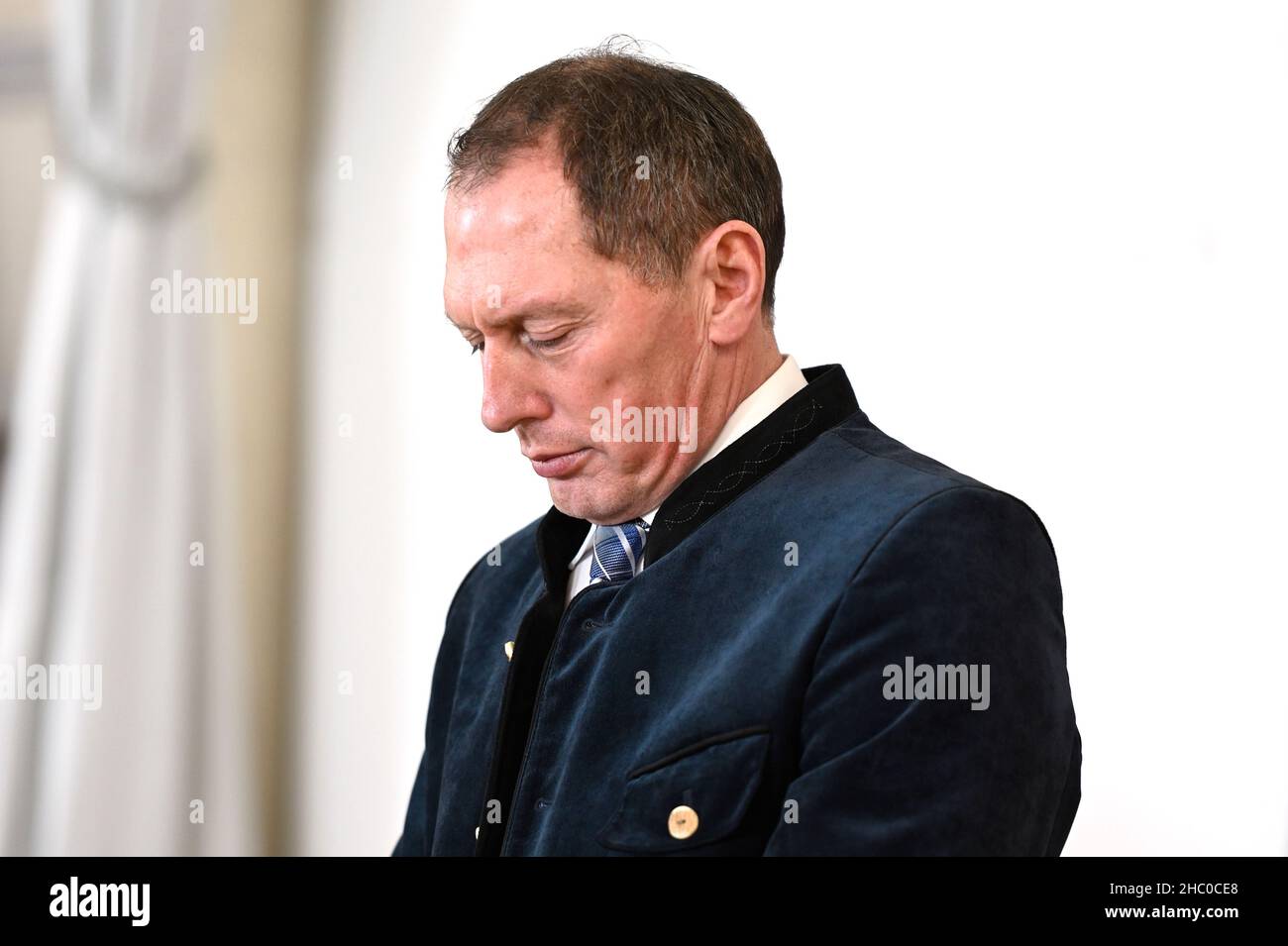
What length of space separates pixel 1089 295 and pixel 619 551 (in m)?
1.19

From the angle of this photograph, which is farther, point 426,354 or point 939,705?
point 426,354

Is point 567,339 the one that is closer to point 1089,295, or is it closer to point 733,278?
point 733,278

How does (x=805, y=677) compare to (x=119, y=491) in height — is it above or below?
below

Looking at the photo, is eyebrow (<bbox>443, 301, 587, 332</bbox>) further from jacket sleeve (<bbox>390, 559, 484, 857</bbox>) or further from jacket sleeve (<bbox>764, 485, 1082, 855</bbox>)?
jacket sleeve (<bbox>390, 559, 484, 857</bbox>)

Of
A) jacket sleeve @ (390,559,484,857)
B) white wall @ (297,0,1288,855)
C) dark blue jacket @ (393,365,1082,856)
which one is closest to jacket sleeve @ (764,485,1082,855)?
dark blue jacket @ (393,365,1082,856)

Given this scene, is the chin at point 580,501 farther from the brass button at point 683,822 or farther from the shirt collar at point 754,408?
the brass button at point 683,822

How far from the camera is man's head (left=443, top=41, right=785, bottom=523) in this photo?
1.21 m

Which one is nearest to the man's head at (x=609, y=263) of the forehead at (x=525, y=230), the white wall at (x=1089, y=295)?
the forehead at (x=525, y=230)

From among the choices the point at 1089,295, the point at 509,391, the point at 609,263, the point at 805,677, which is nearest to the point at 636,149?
the point at 609,263

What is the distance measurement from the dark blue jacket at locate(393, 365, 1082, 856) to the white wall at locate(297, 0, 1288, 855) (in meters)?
0.96

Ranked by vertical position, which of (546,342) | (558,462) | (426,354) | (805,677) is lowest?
(805,677)

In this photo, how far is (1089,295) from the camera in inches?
85.3

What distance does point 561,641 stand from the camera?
4.24ft
